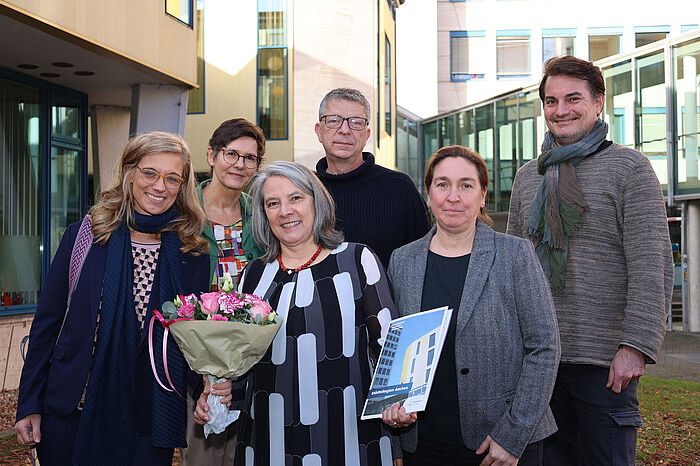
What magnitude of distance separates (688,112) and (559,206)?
15.1 meters

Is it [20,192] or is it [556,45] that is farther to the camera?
[556,45]

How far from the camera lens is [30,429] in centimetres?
342

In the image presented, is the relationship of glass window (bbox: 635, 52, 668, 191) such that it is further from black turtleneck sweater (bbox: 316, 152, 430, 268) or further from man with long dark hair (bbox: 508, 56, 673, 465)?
man with long dark hair (bbox: 508, 56, 673, 465)

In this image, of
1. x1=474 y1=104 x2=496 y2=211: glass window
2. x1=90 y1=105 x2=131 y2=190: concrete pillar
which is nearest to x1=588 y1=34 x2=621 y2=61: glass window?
x1=474 y1=104 x2=496 y2=211: glass window

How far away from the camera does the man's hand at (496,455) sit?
119 inches

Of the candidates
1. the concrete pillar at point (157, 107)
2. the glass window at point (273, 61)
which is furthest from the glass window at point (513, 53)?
the concrete pillar at point (157, 107)

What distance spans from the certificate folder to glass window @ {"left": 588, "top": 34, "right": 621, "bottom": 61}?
3209 centimetres

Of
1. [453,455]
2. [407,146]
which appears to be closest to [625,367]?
[453,455]

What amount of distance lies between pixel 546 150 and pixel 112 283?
2301 mm

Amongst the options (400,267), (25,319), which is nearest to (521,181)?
(400,267)

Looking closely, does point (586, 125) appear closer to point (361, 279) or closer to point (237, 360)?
point (361, 279)

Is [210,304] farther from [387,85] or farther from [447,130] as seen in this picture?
[447,130]

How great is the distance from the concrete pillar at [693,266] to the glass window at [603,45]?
55.7 ft

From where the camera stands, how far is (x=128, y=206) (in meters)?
3.64
